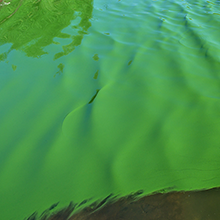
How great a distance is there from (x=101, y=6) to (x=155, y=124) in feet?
8.56

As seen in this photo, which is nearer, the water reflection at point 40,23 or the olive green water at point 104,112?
the olive green water at point 104,112

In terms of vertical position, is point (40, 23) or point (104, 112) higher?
point (40, 23)

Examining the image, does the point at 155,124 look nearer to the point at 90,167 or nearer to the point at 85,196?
the point at 90,167

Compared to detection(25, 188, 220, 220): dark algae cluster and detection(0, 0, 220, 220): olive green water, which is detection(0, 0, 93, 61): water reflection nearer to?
detection(0, 0, 220, 220): olive green water

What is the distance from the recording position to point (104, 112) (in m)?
1.27

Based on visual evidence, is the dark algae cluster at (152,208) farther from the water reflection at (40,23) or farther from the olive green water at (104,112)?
the water reflection at (40,23)

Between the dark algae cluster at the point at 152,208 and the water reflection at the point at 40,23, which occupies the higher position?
the water reflection at the point at 40,23

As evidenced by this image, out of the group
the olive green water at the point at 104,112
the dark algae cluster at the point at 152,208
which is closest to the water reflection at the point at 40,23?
the olive green water at the point at 104,112

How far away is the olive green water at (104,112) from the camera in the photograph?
36.6 inches

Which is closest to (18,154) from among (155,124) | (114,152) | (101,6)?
(114,152)

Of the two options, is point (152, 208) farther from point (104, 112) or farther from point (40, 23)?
point (40, 23)

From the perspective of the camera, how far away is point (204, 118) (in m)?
1.18

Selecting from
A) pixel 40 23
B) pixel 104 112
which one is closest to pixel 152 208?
pixel 104 112

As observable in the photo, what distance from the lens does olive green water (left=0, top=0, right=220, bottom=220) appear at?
3.05 feet
